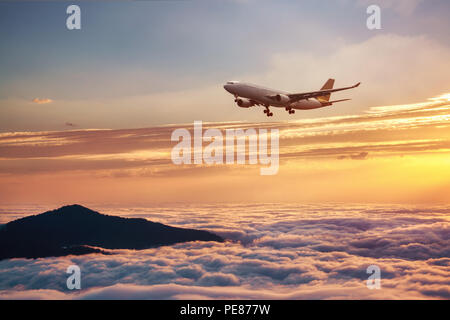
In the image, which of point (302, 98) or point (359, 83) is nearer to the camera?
point (359, 83)

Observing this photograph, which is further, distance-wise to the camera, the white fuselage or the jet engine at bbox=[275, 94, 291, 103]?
the white fuselage

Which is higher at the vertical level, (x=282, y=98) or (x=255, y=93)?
(x=255, y=93)

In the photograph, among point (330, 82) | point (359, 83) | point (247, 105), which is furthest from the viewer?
point (330, 82)

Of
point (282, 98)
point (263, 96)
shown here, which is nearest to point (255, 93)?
point (263, 96)

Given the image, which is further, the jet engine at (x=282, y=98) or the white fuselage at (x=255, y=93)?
the white fuselage at (x=255, y=93)

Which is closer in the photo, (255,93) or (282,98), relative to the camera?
(282,98)

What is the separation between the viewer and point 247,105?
97.9 meters

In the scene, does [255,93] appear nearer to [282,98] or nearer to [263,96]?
[263,96]
